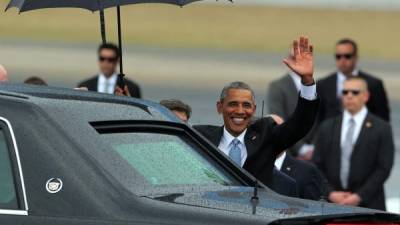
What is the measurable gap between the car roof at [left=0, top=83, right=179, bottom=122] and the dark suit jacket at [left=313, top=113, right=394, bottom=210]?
657cm

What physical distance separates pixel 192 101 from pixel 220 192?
64.8 ft

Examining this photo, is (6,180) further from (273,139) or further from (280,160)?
(280,160)

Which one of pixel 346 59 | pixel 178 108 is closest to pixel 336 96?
Result: pixel 346 59

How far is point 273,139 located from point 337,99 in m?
7.64

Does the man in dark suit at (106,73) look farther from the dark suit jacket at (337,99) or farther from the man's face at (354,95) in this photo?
the man's face at (354,95)

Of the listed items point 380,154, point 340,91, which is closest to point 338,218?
point 380,154

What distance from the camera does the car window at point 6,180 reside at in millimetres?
7547

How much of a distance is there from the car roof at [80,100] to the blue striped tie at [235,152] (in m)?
1.24

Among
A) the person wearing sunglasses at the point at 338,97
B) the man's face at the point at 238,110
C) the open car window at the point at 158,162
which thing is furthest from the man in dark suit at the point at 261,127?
the person wearing sunglasses at the point at 338,97

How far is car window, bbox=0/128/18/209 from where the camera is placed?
7547mm

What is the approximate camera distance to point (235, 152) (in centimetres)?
976

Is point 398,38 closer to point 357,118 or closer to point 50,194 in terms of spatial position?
point 357,118

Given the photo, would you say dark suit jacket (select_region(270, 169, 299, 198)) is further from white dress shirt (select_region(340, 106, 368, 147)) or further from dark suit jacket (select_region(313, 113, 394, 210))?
white dress shirt (select_region(340, 106, 368, 147))

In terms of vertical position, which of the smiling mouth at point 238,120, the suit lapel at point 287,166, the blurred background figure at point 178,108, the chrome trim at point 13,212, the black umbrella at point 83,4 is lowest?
the chrome trim at point 13,212
